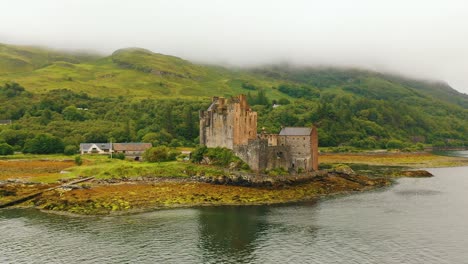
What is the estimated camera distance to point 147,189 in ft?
215

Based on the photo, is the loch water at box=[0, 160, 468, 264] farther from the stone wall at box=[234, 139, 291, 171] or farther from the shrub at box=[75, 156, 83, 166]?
the shrub at box=[75, 156, 83, 166]

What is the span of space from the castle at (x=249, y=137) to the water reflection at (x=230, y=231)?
60.3 feet

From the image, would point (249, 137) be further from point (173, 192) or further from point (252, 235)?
point (252, 235)

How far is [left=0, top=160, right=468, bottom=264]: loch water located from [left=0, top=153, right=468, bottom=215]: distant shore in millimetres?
3593

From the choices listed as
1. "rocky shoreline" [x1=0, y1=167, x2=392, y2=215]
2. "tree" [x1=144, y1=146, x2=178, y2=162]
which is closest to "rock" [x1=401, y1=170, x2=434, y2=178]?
"rocky shoreline" [x1=0, y1=167, x2=392, y2=215]

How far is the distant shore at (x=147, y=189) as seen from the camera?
58.2 m

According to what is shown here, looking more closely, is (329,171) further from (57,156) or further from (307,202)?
(57,156)

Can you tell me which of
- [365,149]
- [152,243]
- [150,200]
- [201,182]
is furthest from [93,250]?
[365,149]

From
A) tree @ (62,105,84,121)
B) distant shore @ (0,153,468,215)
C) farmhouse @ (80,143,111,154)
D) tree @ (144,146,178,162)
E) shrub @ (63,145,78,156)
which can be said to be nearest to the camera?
distant shore @ (0,153,468,215)

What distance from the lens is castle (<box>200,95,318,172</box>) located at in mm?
75375

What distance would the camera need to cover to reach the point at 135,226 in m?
48.1

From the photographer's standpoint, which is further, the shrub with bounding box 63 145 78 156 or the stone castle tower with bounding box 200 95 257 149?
the shrub with bounding box 63 145 78 156

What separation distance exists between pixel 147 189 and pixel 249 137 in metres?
23.4

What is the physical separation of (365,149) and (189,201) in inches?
4118
